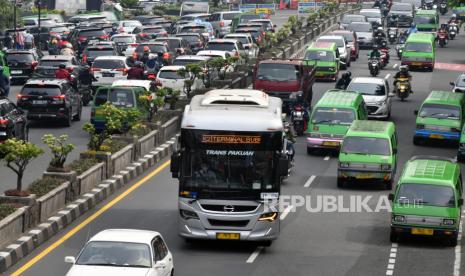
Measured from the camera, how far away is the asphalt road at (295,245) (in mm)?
26625

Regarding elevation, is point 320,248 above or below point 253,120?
below

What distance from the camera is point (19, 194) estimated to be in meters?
28.6

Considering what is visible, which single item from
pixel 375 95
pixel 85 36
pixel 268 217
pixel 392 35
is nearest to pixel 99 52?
pixel 85 36

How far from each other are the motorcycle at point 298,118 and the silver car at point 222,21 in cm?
4291

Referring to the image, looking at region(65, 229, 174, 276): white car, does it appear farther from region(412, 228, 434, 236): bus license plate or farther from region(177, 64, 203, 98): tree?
region(177, 64, 203, 98): tree

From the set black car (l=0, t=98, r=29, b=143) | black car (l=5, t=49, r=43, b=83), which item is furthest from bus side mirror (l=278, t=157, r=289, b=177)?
black car (l=5, t=49, r=43, b=83)

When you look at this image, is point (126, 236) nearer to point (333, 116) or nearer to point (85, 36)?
point (333, 116)

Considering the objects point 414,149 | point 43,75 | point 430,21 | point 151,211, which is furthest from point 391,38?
point 151,211

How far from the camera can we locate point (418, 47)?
6719 cm

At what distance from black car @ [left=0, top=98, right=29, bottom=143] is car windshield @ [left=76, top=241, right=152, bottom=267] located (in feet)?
52.7

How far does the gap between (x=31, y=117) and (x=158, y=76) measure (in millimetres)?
7588

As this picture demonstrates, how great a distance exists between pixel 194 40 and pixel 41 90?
28.9 m

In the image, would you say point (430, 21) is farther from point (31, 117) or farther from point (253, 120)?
point (253, 120)

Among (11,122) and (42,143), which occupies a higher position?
(11,122)
